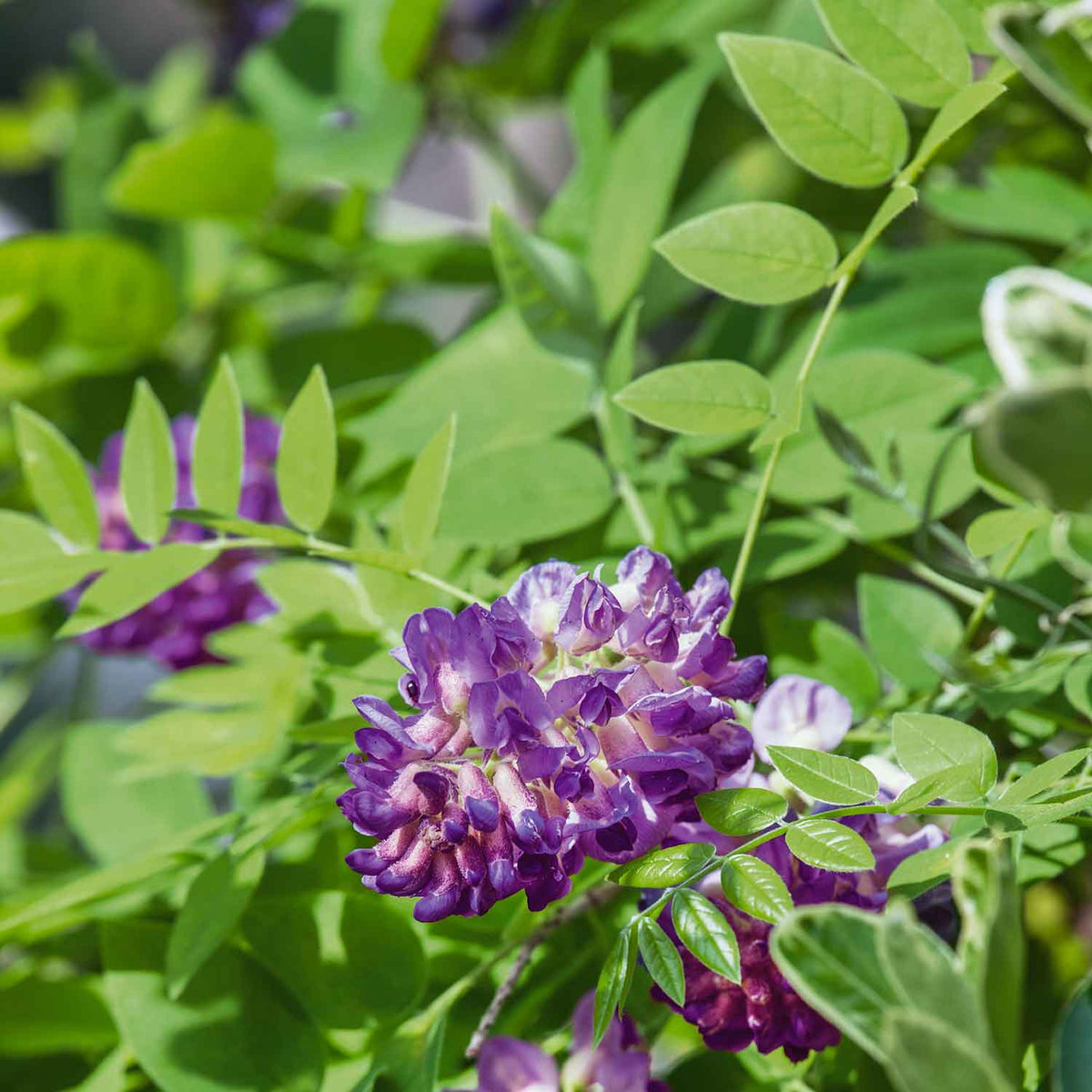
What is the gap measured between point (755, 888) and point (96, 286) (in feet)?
1.95

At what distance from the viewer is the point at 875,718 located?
39 cm

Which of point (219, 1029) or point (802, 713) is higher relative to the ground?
point (802, 713)

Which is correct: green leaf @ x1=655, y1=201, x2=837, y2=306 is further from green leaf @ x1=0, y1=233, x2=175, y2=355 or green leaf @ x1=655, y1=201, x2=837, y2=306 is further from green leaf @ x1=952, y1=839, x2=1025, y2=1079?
green leaf @ x1=0, y1=233, x2=175, y2=355

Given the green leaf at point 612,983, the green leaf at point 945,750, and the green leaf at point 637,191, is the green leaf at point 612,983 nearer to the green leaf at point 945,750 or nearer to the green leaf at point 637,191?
the green leaf at point 945,750

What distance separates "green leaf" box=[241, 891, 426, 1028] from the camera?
1.24 ft

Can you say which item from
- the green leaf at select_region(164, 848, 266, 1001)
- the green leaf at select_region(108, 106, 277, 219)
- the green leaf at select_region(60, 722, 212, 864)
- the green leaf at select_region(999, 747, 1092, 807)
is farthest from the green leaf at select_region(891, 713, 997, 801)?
the green leaf at select_region(108, 106, 277, 219)

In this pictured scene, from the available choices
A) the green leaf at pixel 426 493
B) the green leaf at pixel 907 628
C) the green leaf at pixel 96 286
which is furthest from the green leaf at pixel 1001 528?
the green leaf at pixel 96 286

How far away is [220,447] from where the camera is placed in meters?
0.41

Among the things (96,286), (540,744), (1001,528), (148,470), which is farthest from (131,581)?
(96,286)

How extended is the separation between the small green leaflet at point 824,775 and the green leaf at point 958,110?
17 centimetres

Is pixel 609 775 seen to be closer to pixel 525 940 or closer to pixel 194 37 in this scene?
pixel 525 940

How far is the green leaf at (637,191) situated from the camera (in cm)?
50

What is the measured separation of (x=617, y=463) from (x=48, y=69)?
1.59 metres

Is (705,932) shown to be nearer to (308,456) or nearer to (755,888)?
(755,888)
